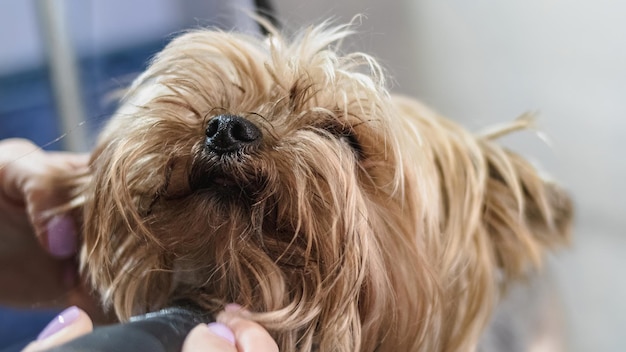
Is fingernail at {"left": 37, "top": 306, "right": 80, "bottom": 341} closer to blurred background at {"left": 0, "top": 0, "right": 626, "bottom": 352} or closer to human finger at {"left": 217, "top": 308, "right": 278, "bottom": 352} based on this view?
human finger at {"left": 217, "top": 308, "right": 278, "bottom": 352}

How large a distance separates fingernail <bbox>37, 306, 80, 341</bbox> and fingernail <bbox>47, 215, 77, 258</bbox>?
0.17 metres

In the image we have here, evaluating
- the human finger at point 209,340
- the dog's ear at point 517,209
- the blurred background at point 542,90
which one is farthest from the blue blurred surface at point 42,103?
the dog's ear at point 517,209

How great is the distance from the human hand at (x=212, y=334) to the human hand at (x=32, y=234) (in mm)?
174

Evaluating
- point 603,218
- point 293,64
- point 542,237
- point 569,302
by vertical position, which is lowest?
point 569,302

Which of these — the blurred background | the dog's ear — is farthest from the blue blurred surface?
the dog's ear

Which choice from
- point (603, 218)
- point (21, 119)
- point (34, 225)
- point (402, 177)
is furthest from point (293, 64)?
point (603, 218)

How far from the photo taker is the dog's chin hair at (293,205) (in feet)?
2.45

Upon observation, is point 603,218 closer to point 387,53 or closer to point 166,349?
point 387,53

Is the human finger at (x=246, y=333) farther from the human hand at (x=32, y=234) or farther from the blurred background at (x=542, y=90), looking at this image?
the blurred background at (x=542, y=90)

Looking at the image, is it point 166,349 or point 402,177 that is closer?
point 166,349

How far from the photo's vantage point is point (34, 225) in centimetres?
91

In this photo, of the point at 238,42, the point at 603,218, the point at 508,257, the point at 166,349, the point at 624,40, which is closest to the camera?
the point at 166,349

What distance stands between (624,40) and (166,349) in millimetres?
1022

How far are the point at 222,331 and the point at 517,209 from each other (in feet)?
1.67
